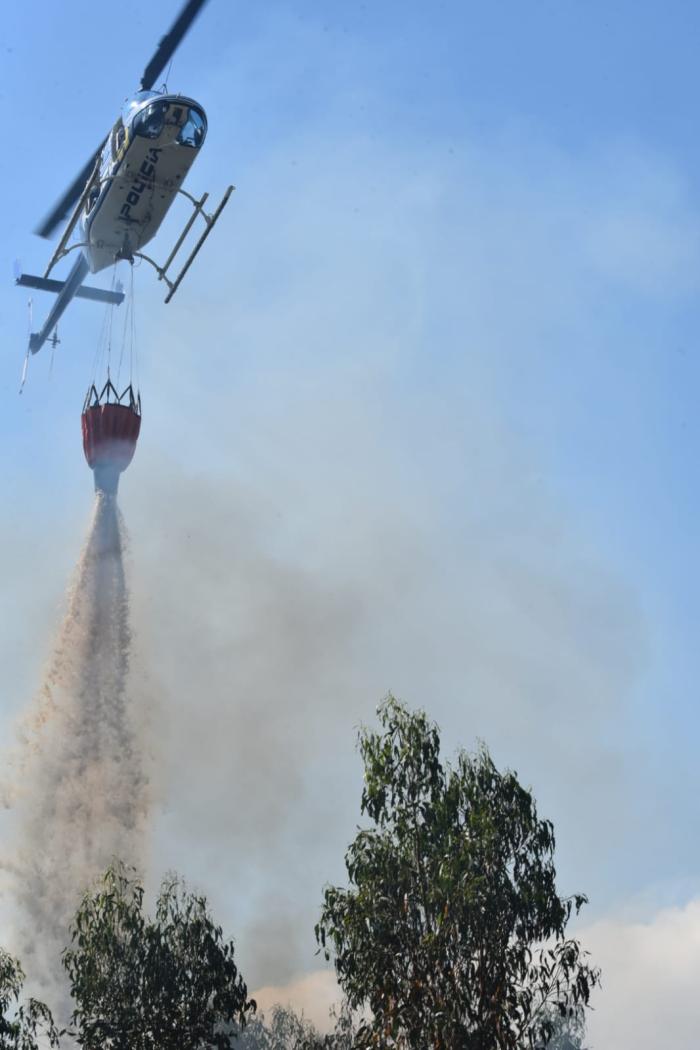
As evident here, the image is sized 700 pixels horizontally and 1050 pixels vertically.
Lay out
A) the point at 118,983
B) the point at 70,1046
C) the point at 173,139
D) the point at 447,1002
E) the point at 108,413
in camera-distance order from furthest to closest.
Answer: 1. the point at 70,1046
2. the point at 108,413
3. the point at 173,139
4. the point at 118,983
5. the point at 447,1002

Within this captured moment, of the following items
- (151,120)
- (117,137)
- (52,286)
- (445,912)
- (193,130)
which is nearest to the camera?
(445,912)

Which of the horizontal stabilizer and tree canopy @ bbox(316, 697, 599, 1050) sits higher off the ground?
the horizontal stabilizer

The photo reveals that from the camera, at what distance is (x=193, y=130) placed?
4819 cm

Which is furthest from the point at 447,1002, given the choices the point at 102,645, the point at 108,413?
the point at 102,645

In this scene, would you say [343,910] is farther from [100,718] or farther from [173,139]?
[100,718]

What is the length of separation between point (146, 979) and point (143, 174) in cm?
3045

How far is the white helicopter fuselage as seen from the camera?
157 feet

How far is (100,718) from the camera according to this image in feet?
230

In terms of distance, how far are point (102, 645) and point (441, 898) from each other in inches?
1642

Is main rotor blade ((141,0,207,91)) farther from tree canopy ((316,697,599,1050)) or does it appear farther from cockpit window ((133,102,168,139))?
tree canopy ((316,697,599,1050))

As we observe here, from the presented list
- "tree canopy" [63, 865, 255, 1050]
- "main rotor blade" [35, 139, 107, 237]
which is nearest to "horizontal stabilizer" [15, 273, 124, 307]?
"main rotor blade" [35, 139, 107, 237]

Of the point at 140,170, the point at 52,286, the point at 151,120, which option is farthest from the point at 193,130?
the point at 52,286

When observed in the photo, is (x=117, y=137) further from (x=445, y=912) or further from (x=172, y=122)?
(x=445, y=912)

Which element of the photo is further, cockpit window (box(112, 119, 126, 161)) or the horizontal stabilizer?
the horizontal stabilizer
